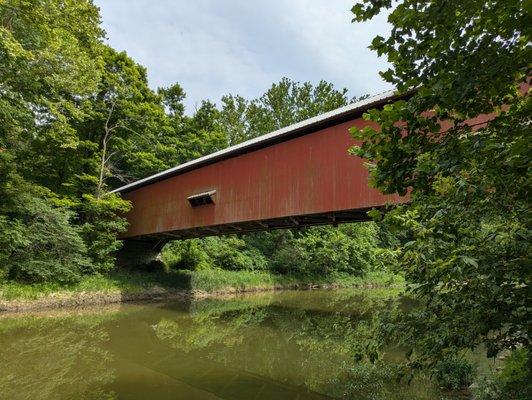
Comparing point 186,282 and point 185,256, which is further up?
point 185,256

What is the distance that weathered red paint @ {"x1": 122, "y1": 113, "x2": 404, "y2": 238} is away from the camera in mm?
10608

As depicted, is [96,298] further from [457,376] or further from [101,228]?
[457,376]

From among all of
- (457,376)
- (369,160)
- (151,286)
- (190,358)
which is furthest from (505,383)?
(151,286)

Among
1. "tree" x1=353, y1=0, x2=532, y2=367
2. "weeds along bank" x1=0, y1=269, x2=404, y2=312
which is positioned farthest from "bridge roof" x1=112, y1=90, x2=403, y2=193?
"tree" x1=353, y1=0, x2=532, y2=367

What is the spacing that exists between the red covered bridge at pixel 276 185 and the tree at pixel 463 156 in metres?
6.49

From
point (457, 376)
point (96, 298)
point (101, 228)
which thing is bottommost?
point (457, 376)

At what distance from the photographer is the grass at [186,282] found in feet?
48.9

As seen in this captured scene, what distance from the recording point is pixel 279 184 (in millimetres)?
12484

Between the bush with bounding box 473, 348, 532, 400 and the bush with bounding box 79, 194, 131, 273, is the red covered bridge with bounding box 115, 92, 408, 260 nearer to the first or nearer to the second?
the bush with bounding box 79, 194, 131, 273

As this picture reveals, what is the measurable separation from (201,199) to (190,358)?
26.9 ft

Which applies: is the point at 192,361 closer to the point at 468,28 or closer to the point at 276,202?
the point at 276,202

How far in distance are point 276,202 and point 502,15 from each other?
34.3 feet

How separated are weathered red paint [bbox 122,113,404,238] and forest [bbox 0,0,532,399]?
11.5ft

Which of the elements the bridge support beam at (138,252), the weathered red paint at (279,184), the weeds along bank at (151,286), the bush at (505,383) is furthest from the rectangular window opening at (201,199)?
the bush at (505,383)
